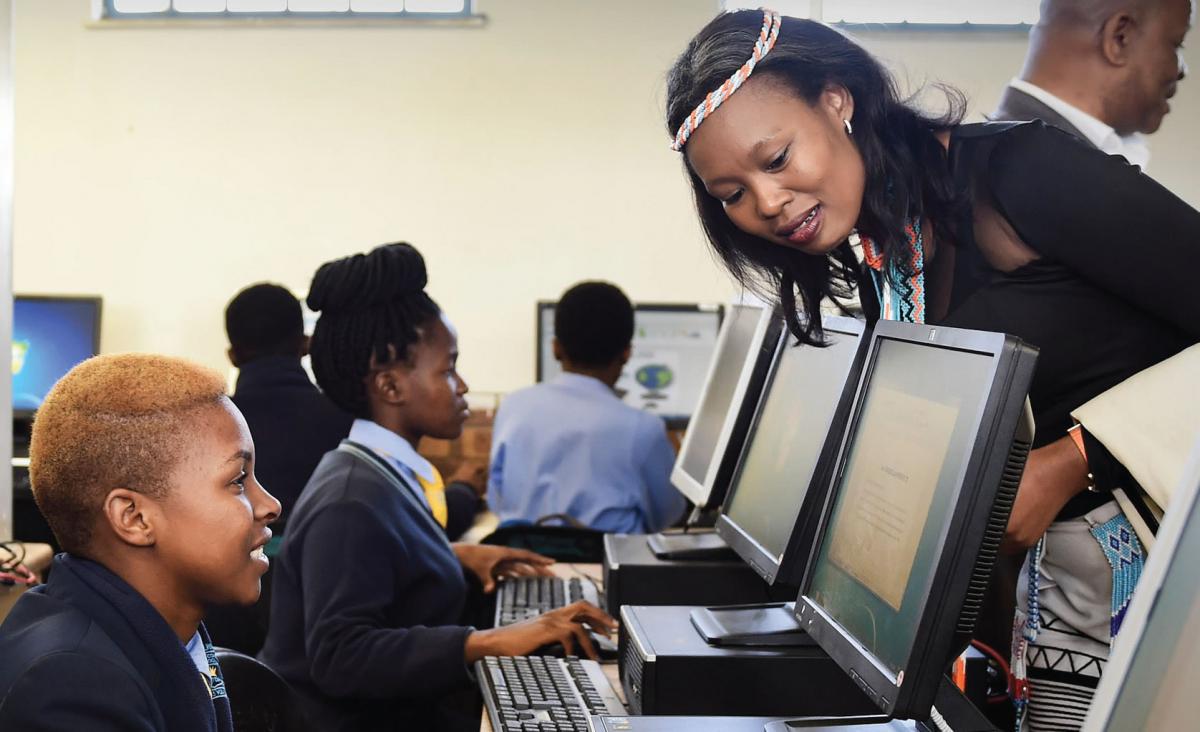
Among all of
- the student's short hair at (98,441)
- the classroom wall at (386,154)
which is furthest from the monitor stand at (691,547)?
the classroom wall at (386,154)

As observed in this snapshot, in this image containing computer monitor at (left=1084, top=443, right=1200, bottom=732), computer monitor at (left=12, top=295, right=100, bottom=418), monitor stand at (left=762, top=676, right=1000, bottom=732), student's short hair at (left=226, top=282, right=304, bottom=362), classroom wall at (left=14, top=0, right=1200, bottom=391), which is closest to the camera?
computer monitor at (left=1084, top=443, right=1200, bottom=732)

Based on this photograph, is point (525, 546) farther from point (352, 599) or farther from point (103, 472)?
point (103, 472)

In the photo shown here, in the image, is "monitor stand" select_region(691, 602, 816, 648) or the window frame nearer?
"monitor stand" select_region(691, 602, 816, 648)

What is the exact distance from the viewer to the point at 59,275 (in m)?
4.57

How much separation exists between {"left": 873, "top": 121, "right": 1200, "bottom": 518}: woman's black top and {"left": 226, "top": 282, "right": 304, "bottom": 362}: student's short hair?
2311 millimetres

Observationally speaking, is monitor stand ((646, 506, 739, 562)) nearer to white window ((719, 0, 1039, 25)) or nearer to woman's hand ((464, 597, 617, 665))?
woman's hand ((464, 597, 617, 665))

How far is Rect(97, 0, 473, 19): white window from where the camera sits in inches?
178

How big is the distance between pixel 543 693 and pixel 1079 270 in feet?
2.48

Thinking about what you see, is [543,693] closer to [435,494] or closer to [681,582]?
[681,582]

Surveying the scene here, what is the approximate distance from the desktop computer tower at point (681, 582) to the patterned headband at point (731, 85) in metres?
0.69

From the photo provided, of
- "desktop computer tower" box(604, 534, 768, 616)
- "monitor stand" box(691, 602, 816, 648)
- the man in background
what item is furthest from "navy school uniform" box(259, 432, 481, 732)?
the man in background

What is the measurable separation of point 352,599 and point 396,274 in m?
0.58

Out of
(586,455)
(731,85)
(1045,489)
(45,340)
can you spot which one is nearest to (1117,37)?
(731,85)

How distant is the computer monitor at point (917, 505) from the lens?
34.6 inches
